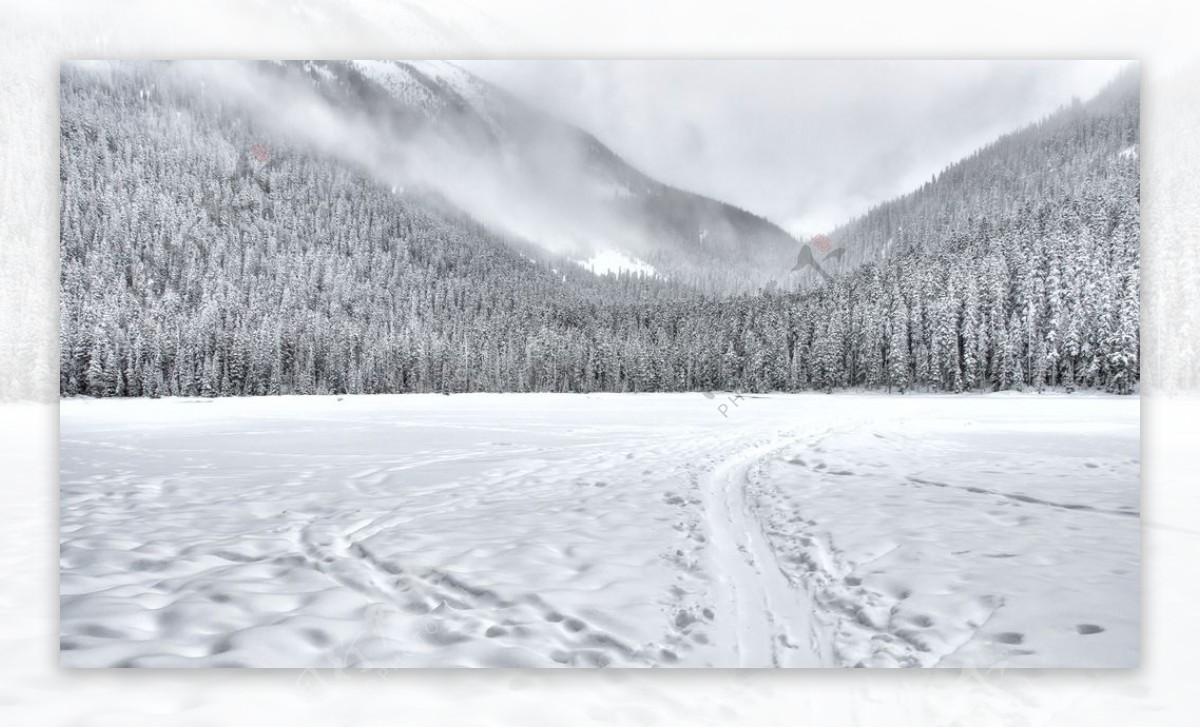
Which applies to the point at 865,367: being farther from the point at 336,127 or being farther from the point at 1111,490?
the point at 336,127

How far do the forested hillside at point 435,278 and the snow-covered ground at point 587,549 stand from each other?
49 centimetres

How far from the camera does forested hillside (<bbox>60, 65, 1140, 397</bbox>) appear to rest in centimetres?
500

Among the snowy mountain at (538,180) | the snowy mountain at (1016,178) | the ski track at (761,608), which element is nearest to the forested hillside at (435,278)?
the snowy mountain at (1016,178)

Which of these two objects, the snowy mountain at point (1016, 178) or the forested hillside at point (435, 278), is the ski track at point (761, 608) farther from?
the snowy mountain at point (1016, 178)

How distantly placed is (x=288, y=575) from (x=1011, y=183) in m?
6.64

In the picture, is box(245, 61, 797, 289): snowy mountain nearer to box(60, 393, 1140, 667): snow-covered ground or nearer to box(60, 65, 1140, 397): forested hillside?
box(60, 65, 1140, 397): forested hillside

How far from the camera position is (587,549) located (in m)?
3.98

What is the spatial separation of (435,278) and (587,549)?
3.49 meters

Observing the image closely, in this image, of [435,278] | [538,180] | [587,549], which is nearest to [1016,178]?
[538,180]

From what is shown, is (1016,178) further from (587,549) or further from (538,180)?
(587,549)

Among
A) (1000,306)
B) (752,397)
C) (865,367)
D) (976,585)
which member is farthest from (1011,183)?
(976,585)

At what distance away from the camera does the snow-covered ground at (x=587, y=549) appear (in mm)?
3291

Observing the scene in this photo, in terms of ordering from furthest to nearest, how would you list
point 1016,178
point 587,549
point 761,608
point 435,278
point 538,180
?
point 435,278
point 538,180
point 1016,178
point 587,549
point 761,608

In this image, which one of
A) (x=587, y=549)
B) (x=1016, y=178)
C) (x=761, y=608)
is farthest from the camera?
(x=1016, y=178)
